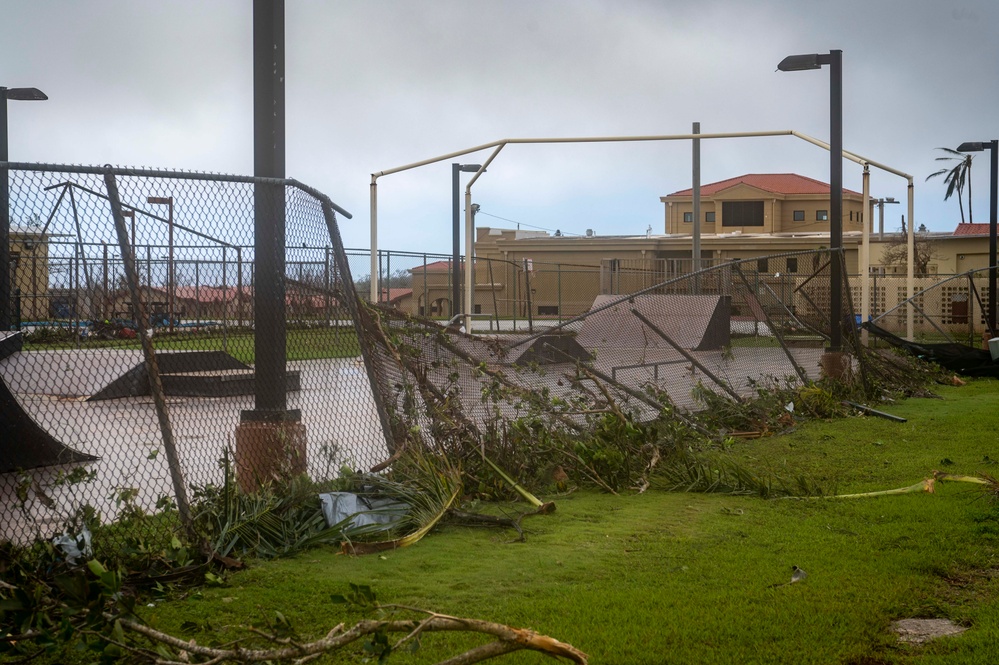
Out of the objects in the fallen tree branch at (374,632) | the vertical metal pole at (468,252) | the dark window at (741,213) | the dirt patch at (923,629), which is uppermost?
the dark window at (741,213)

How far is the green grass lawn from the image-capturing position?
443cm

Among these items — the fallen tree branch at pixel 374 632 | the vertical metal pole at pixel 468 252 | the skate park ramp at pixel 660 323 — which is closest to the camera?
the fallen tree branch at pixel 374 632

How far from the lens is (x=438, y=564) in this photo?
5.74 m

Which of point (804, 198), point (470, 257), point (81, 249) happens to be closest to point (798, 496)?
point (81, 249)

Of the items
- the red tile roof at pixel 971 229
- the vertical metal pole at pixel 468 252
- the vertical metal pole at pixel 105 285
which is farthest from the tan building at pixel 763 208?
the vertical metal pole at pixel 105 285

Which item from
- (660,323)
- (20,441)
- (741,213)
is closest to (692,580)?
(20,441)

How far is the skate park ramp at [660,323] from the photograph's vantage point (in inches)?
476

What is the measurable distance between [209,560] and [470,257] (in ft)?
48.4

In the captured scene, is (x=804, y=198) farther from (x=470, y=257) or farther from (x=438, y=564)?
(x=438, y=564)

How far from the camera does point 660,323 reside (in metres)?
14.3

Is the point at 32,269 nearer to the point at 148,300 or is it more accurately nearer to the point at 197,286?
the point at 197,286

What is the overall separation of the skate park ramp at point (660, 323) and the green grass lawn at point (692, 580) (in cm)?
407

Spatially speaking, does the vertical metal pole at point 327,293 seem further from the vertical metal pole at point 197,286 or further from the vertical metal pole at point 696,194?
the vertical metal pole at point 696,194

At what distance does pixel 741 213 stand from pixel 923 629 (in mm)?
56895
